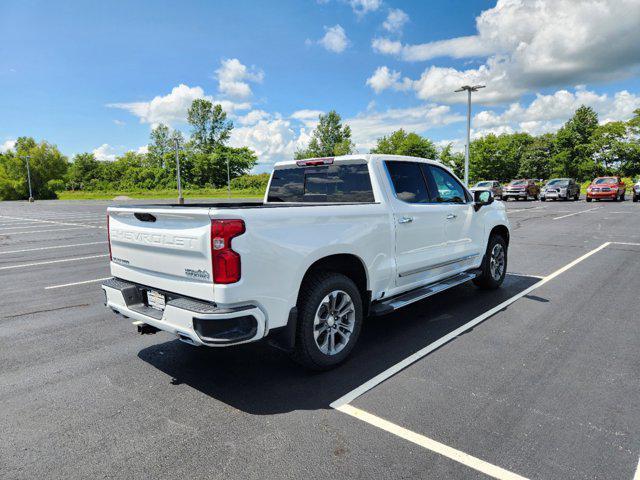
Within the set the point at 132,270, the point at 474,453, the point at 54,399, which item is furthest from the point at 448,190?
the point at 54,399

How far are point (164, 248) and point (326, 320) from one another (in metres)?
1.48

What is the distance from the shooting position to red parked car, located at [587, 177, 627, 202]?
29.3 meters

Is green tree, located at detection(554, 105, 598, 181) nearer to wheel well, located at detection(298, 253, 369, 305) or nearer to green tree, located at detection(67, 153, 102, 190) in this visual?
→ wheel well, located at detection(298, 253, 369, 305)

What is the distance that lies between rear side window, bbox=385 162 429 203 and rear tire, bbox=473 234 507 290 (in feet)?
6.27

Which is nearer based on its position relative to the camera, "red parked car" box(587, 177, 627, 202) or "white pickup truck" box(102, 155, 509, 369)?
"white pickup truck" box(102, 155, 509, 369)

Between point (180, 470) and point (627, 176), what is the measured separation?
230 ft

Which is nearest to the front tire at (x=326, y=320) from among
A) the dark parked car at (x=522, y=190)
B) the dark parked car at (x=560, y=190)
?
the dark parked car at (x=560, y=190)

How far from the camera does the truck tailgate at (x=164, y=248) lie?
2.84 metres

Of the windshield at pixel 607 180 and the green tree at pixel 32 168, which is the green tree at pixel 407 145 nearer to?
the windshield at pixel 607 180

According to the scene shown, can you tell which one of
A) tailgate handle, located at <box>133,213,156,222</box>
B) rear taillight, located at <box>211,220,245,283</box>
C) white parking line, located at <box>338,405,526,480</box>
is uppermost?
tailgate handle, located at <box>133,213,156,222</box>

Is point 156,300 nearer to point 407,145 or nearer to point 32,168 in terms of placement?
point 407,145

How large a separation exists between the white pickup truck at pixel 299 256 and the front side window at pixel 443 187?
0.08 ft

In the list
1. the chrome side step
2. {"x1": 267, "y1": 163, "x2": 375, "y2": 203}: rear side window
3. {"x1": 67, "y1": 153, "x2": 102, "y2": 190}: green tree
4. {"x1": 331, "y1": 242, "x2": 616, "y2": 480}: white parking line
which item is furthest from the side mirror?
{"x1": 67, "y1": 153, "x2": 102, "y2": 190}: green tree

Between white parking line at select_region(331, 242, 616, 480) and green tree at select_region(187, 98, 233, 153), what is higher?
green tree at select_region(187, 98, 233, 153)
